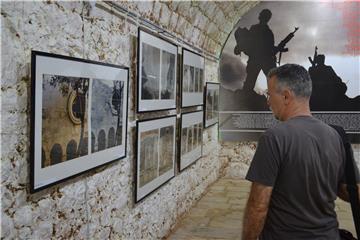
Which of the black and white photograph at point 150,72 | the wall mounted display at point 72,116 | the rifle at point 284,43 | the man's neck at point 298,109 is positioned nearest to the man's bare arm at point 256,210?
the man's neck at point 298,109

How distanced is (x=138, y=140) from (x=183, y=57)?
1946 millimetres

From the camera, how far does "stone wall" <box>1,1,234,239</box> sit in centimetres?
192

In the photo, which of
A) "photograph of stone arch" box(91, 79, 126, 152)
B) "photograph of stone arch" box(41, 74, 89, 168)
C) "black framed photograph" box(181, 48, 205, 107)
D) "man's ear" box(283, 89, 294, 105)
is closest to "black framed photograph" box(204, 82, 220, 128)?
"black framed photograph" box(181, 48, 205, 107)

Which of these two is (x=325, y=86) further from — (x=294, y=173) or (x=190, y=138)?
(x=294, y=173)

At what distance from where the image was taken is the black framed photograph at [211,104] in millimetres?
6957

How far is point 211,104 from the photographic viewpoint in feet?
24.3

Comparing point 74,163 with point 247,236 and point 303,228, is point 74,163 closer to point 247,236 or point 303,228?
point 247,236

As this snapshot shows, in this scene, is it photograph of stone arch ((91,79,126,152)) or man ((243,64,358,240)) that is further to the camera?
photograph of stone arch ((91,79,126,152))

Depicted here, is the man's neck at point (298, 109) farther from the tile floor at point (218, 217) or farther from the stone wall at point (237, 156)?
the stone wall at point (237, 156)

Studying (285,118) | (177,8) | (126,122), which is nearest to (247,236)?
(285,118)

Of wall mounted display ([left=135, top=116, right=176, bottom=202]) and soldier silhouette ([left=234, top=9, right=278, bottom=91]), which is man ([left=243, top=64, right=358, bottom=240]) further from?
soldier silhouette ([left=234, top=9, right=278, bottom=91])

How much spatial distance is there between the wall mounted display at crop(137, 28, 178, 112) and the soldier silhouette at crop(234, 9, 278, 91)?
12.7ft

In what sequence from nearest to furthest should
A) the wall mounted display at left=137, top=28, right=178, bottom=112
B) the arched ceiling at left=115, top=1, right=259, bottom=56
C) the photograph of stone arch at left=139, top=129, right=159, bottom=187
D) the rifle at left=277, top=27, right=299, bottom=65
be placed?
1. the wall mounted display at left=137, top=28, right=178, bottom=112
2. the photograph of stone arch at left=139, top=129, right=159, bottom=187
3. the arched ceiling at left=115, top=1, right=259, bottom=56
4. the rifle at left=277, top=27, right=299, bottom=65

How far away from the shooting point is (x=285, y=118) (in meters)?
2.20
